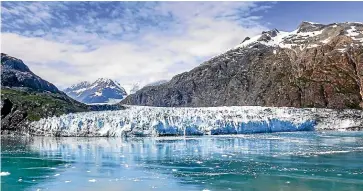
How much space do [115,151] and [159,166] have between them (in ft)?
36.5

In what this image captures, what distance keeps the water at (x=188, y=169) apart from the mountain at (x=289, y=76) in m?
97.6

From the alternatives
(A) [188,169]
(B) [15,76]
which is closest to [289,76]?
A: (B) [15,76]

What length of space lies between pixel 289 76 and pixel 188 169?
130594 millimetres

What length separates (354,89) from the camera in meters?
128

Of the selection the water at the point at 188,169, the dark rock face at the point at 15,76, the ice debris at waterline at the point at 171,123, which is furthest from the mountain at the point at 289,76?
the water at the point at 188,169

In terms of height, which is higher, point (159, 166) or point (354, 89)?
point (354, 89)

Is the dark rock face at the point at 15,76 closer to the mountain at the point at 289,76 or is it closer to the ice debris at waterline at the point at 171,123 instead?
the ice debris at waterline at the point at 171,123

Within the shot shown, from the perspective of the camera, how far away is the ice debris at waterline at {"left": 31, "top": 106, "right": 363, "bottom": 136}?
2355 inches

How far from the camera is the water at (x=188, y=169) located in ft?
70.6

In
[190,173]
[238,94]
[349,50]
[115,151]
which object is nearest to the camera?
[190,173]

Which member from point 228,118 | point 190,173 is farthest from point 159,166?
point 228,118

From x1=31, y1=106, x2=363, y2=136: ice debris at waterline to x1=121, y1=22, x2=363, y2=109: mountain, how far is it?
63.1m

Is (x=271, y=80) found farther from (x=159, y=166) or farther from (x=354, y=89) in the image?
(x=159, y=166)

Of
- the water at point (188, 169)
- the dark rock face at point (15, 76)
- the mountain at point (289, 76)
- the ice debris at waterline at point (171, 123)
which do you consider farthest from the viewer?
the mountain at point (289, 76)
